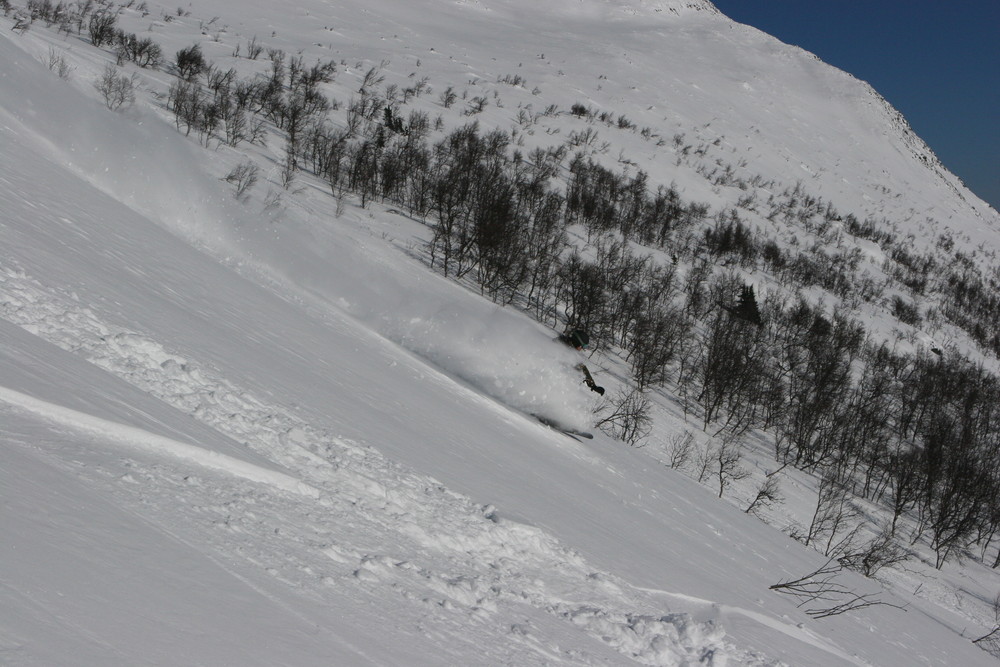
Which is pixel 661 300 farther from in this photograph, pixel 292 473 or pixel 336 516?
pixel 336 516

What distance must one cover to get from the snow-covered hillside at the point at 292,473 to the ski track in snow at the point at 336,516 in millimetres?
21

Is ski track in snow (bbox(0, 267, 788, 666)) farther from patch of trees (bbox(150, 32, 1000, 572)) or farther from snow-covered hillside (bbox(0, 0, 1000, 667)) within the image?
patch of trees (bbox(150, 32, 1000, 572))

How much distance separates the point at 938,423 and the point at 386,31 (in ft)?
163

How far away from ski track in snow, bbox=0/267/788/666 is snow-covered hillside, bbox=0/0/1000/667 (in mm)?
21

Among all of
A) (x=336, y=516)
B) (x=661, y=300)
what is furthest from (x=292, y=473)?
(x=661, y=300)

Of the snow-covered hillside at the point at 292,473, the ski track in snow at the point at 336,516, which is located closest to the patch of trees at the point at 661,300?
the snow-covered hillside at the point at 292,473

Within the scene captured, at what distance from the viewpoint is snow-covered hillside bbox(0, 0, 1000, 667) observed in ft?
8.57

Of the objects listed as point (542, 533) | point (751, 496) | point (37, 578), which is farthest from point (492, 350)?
point (751, 496)

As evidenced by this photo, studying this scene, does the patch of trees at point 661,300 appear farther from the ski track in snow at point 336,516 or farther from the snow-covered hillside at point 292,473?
the ski track in snow at point 336,516

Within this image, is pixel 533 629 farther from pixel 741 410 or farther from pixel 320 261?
pixel 741 410

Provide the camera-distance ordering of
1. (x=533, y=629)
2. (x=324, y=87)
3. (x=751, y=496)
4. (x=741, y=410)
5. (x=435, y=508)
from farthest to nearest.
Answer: (x=324, y=87)
(x=741, y=410)
(x=751, y=496)
(x=435, y=508)
(x=533, y=629)

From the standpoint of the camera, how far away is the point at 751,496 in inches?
965

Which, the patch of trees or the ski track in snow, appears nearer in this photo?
the ski track in snow

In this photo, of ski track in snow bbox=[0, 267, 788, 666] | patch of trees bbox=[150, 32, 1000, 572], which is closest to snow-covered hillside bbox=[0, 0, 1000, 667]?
ski track in snow bbox=[0, 267, 788, 666]
